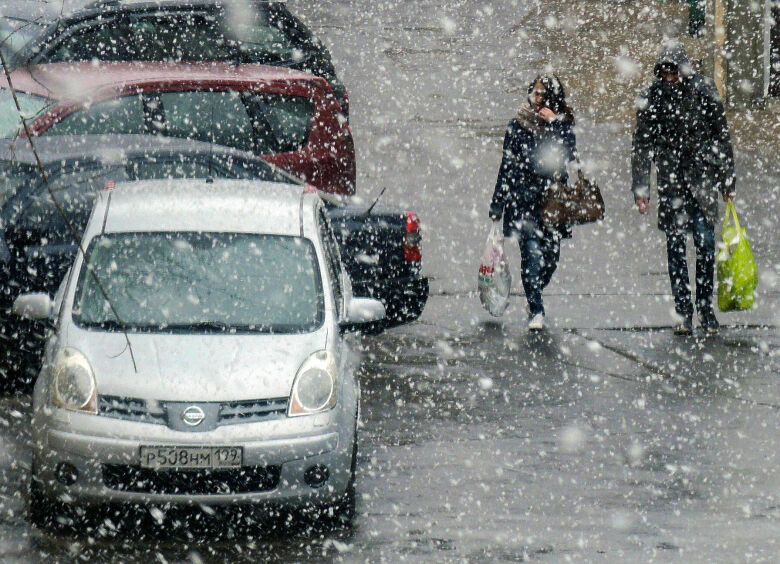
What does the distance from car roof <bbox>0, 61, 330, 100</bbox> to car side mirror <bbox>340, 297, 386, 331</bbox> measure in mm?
3933

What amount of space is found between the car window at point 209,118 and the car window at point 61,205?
1.29m

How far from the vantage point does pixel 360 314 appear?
7461 mm

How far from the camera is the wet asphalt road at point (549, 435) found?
6672mm

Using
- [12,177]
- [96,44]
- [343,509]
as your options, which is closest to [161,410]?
[343,509]

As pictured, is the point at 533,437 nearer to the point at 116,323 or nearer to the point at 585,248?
the point at 116,323

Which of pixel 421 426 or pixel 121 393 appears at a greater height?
pixel 121 393

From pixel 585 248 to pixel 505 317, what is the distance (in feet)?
8.78

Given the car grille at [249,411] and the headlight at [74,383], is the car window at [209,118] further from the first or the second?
the car grille at [249,411]

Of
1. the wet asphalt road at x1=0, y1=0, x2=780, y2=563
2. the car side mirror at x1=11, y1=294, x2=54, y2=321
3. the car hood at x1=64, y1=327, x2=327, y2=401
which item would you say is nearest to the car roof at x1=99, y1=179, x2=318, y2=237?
the car side mirror at x1=11, y1=294, x2=54, y2=321

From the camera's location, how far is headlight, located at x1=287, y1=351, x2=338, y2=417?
6.77 meters

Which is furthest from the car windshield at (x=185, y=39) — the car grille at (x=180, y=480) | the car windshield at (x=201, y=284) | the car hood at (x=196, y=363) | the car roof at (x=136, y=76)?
the car grille at (x=180, y=480)

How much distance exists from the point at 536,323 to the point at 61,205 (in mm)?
3501

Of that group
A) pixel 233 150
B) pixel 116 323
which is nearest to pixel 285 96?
pixel 233 150

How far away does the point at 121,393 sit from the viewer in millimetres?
6672
